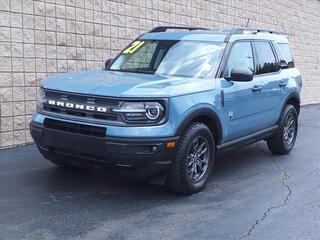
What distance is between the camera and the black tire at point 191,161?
5461mm

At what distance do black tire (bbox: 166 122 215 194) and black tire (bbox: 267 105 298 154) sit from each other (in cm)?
217

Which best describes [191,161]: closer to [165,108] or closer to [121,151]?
[165,108]

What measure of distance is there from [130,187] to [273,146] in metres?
3.07

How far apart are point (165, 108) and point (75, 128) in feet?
3.22

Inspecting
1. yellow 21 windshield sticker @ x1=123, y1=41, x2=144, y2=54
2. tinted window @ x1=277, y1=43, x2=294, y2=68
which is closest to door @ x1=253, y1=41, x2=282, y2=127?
tinted window @ x1=277, y1=43, x2=294, y2=68

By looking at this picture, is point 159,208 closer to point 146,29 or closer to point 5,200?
point 5,200

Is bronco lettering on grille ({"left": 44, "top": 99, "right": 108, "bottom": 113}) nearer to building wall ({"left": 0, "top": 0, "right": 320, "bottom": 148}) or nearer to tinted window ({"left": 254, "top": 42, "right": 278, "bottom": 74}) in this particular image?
building wall ({"left": 0, "top": 0, "right": 320, "bottom": 148})

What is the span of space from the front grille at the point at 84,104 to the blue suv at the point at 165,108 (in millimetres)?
11

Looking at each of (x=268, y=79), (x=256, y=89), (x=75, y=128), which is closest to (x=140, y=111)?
(x=75, y=128)

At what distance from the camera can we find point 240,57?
6.85m

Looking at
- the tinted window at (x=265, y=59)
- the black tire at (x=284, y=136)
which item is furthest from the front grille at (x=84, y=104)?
the black tire at (x=284, y=136)

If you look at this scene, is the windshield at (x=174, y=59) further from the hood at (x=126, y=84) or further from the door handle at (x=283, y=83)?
the door handle at (x=283, y=83)

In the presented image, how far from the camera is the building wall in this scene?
775 centimetres

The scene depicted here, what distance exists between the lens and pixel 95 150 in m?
5.20
